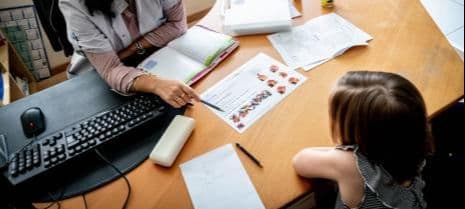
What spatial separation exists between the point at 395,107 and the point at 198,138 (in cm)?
49

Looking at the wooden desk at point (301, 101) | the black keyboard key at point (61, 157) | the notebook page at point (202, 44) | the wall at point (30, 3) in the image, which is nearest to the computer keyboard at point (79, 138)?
the black keyboard key at point (61, 157)

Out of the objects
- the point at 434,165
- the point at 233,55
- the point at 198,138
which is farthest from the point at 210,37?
the point at 434,165

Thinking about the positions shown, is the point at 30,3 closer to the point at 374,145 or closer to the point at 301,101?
the point at 301,101

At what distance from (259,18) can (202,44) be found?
225 mm

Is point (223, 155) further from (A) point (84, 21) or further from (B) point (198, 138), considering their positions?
(A) point (84, 21)

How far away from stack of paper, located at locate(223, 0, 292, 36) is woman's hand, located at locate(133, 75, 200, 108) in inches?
13.3

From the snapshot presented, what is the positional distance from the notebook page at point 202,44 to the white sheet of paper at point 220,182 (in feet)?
1.20

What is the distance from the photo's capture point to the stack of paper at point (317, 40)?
1138mm

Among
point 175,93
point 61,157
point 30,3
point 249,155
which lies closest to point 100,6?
point 175,93

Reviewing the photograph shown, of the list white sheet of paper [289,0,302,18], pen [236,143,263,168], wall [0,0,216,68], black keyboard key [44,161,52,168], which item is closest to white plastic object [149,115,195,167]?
pen [236,143,263,168]

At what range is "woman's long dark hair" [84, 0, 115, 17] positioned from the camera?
3.57 ft

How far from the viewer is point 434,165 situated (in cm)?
124

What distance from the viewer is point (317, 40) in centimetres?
120

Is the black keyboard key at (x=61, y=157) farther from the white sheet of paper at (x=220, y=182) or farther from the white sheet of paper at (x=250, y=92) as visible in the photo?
the white sheet of paper at (x=250, y=92)
